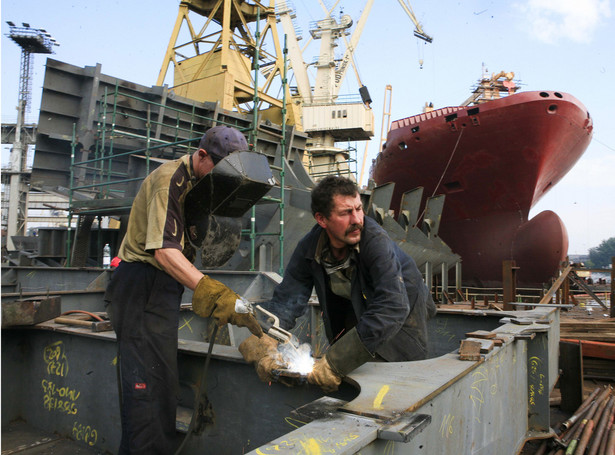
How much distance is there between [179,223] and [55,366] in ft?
5.58

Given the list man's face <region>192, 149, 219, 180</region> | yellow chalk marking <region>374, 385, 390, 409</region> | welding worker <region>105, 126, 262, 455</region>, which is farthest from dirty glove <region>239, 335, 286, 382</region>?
man's face <region>192, 149, 219, 180</region>

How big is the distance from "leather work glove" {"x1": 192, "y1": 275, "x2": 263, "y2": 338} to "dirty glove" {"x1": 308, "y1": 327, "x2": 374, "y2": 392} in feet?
1.27

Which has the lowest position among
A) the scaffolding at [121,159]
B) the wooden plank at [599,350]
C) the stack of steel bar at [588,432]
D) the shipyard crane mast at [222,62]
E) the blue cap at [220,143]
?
the stack of steel bar at [588,432]

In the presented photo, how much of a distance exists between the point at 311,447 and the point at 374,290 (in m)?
1.20

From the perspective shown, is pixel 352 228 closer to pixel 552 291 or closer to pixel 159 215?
pixel 159 215

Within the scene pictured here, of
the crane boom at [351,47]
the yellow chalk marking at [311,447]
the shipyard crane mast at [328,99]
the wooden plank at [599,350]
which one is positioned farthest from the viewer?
the crane boom at [351,47]

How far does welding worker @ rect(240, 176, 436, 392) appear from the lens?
197 cm

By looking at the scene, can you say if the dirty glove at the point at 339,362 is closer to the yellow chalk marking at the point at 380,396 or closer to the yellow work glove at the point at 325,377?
→ the yellow work glove at the point at 325,377

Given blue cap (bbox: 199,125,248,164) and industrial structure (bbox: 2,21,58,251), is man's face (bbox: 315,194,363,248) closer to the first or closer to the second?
blue cap (bbox: 199,125,248,164)

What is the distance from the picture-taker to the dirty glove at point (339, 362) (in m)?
1.91

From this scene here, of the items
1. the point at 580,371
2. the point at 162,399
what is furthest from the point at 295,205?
the point at 162,399

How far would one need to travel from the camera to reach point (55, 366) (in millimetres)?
2975

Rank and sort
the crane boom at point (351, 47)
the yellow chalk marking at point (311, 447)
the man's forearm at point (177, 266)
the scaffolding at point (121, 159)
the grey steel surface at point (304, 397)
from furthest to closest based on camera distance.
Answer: the crane boom at point (351, 47) → the scaffolding at point (121, 159) → the man's forearm at point (177, 266) → the grey steel surface at point (304, 397) → the yellow chalk marking at point (311, 447)

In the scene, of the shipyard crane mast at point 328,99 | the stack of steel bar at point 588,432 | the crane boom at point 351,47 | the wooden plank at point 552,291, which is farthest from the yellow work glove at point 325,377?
the crane boom at point 351,47
